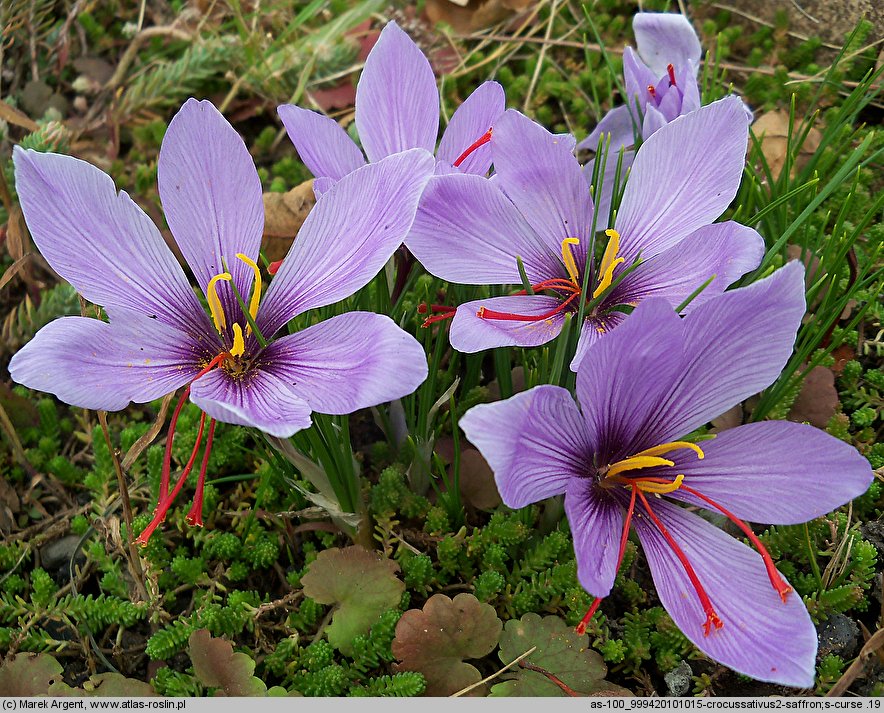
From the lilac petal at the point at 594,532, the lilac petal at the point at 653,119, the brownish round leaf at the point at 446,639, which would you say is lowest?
the brownish round leaf at the point at 446,639

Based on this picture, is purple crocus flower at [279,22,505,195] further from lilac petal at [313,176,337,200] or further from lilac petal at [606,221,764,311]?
lilac petal at [606,221,764,311]

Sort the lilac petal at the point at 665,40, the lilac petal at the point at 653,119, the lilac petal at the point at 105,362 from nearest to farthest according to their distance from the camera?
the lilac petal at the point at 105,362 → the lilac petal at the point at 653,119 → the lilac petal at the point at 665,40

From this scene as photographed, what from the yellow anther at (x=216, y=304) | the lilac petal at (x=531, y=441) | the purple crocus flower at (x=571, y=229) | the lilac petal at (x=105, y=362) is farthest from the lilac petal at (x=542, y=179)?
the lilac petal at (x=105, y=362)

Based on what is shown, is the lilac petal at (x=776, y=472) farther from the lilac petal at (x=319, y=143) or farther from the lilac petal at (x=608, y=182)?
the lilac petal at (x=319, y=143)

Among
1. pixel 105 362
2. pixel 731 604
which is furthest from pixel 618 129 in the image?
pixel 105 362

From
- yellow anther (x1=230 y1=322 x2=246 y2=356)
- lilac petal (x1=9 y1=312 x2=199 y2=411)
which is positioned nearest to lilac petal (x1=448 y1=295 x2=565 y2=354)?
yellow anther (x1=230 y1=322 x2=246 y2=356)
